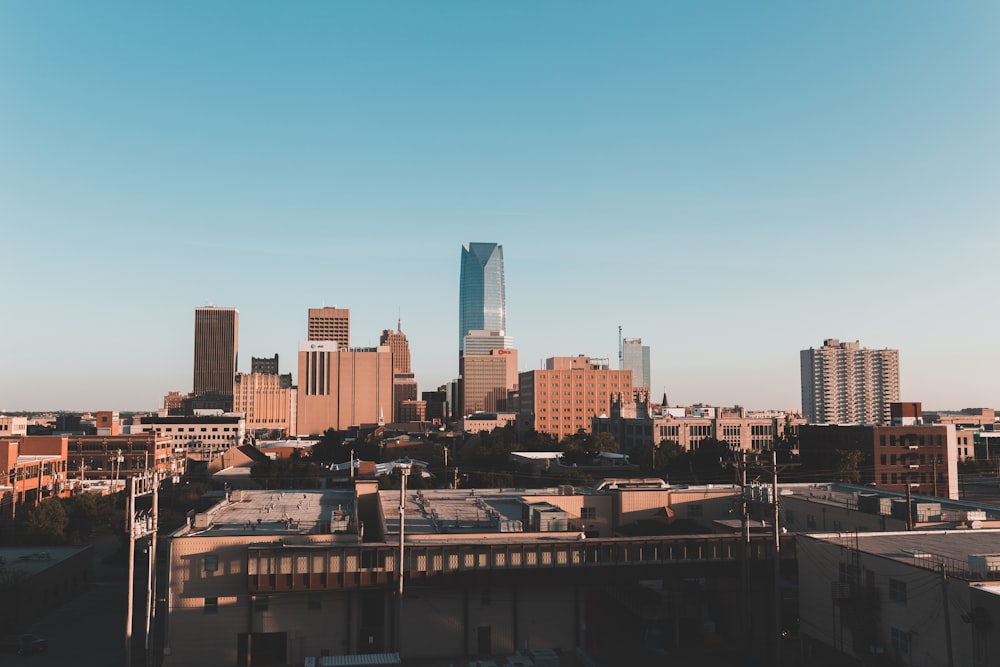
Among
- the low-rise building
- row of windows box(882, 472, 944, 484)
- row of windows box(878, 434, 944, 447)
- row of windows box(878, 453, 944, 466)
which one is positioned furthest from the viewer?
row of windows box(878, 434, 944, 447)

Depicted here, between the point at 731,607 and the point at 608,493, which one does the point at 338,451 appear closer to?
the point at 608,493

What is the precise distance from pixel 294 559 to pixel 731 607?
30.5 m

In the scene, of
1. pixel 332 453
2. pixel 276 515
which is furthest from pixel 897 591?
pixel 332 453

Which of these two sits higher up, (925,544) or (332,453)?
(925,544)

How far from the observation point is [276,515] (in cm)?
6425

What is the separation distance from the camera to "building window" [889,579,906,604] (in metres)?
43.0

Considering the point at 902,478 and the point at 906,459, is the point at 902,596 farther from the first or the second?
the point at 902,478

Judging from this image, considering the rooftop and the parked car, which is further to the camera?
the parked car

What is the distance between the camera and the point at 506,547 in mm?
51344

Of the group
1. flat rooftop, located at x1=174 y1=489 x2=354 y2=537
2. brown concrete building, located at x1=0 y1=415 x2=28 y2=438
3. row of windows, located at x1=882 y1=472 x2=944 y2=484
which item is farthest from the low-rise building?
brown concrete building, located at x1=0 y1=415 x2=28 y2=438

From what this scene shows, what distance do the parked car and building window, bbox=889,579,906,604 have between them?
53.6 m

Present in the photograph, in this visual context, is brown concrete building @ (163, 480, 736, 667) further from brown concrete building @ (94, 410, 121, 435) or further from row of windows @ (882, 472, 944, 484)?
brown concrete building @ (94, 410, 121, 435)

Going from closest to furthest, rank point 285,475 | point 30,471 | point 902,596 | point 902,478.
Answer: point 902,596, point 30,471, point 902,478, point 285,475

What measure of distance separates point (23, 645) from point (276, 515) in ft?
62.4
